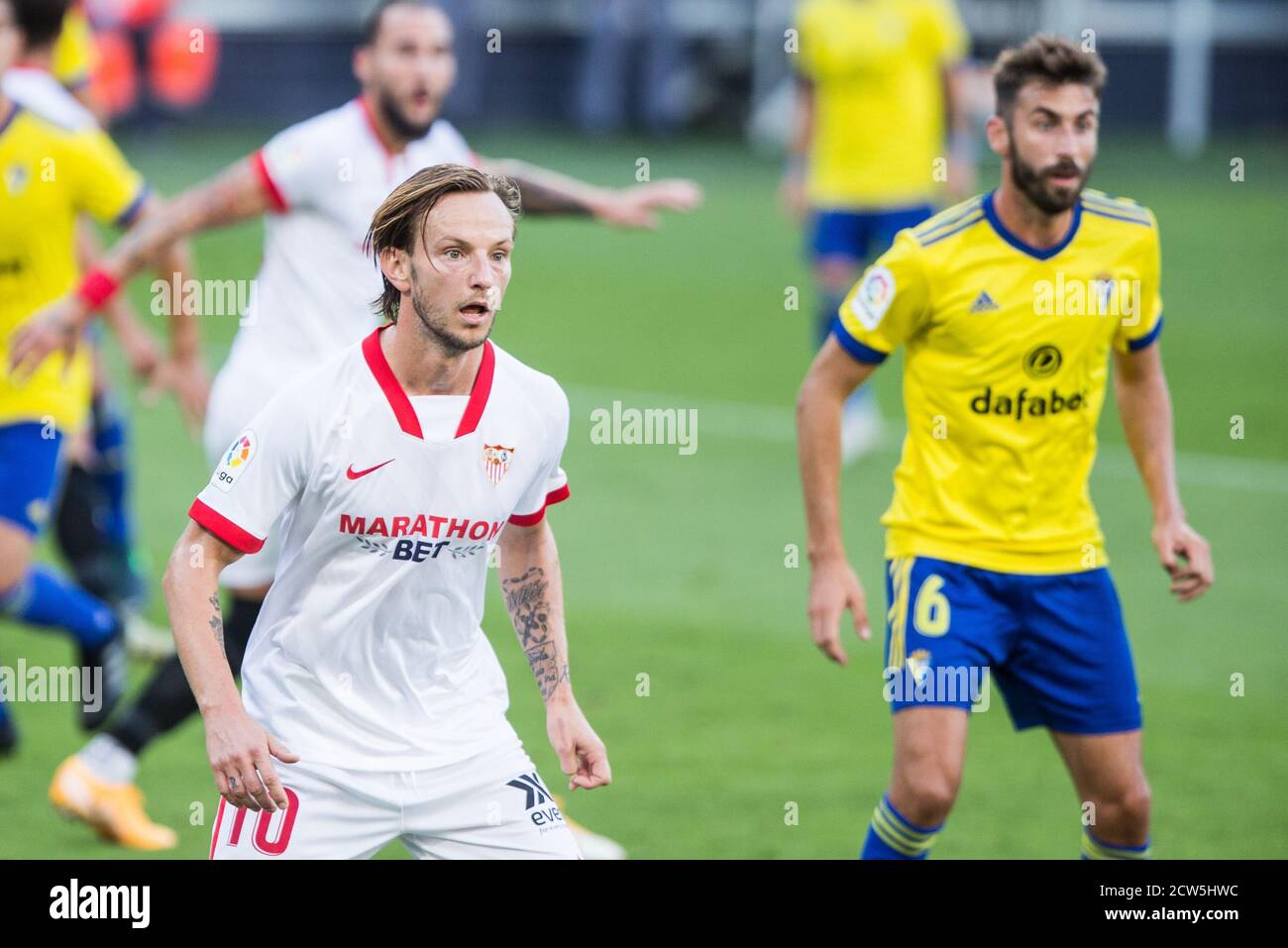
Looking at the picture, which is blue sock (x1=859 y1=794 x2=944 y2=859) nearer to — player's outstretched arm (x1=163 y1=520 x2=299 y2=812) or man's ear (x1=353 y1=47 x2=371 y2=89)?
player's outstretched arm (x1=163 y1=520 x2=299 y2=812)

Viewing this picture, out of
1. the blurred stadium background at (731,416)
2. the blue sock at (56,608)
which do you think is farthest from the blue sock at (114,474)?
the blue sock at (56,608)

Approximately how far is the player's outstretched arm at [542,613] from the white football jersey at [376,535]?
0.14 metres

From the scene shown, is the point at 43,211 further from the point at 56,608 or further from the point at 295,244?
the point at 56,608

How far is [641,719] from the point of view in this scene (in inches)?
316

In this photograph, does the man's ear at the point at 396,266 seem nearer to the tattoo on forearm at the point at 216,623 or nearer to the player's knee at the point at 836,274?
the tattoo on forearm at the point at 216,623

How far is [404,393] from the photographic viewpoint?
14.9 ft

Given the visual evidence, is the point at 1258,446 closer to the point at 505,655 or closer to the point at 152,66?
the point at 505,655

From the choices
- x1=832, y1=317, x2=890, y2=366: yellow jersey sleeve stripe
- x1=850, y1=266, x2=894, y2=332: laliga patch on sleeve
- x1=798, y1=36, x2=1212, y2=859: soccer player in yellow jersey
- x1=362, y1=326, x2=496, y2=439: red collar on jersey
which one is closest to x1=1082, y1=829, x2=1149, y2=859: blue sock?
x1=798, y1=36, x2=1212, y2=859: soccer player in yellow jersey

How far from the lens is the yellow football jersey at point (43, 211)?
696cm

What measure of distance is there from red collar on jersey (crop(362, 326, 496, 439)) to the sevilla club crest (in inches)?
2.6

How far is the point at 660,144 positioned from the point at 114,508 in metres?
19.6

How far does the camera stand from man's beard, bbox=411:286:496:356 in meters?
4.46

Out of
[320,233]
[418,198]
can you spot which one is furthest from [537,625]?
[320,233]

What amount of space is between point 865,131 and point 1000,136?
24.6ft
